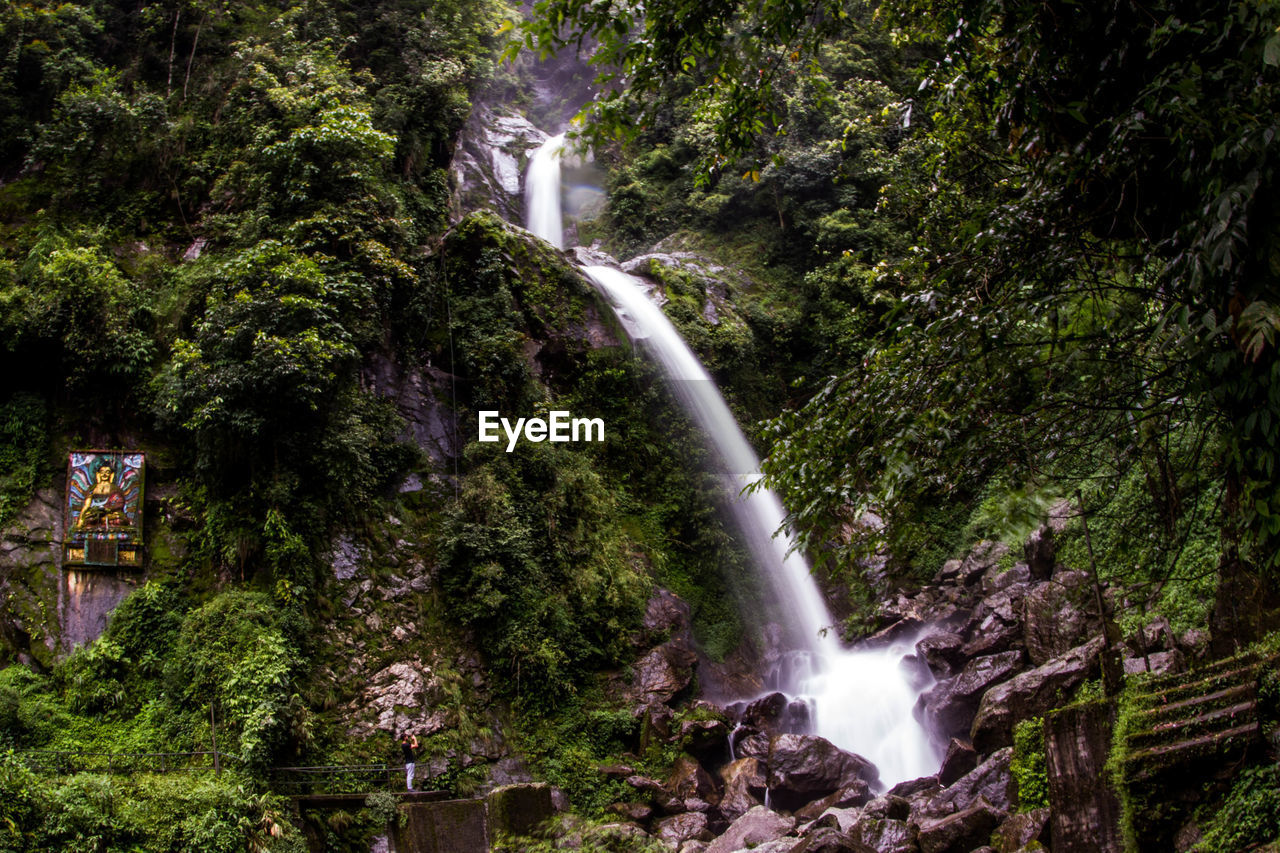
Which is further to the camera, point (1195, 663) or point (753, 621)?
point (753, 621)

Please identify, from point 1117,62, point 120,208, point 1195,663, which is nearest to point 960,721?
point 1195,663

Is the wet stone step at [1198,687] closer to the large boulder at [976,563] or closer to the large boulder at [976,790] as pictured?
the large boulder at [976,790]

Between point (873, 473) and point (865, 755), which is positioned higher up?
point (873, 473)

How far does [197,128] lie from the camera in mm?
14875

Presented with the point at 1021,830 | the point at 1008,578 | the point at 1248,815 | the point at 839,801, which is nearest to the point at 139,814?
the point at 839,801

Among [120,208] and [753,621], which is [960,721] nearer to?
[753,621]

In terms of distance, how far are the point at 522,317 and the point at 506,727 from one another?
7.49 meters

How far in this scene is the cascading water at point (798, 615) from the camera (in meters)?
11.7

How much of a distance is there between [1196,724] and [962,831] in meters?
2.80

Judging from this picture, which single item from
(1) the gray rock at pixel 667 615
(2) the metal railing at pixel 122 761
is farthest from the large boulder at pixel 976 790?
(2) the metal railing at pixel 122 761

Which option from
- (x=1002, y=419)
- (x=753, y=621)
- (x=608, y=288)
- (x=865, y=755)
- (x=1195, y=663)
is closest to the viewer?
(x=1002, y=419)

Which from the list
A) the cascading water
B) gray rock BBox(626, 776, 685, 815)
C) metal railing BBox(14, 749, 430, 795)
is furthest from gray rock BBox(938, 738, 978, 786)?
metal railing BBox(14, 749, 430, 795)

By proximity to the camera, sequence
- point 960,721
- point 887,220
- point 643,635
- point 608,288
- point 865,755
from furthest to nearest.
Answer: point 887,220 < point 608,288 < point 643,635 < point 865,755 < point 960,721

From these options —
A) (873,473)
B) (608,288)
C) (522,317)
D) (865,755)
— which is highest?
(608,288)
